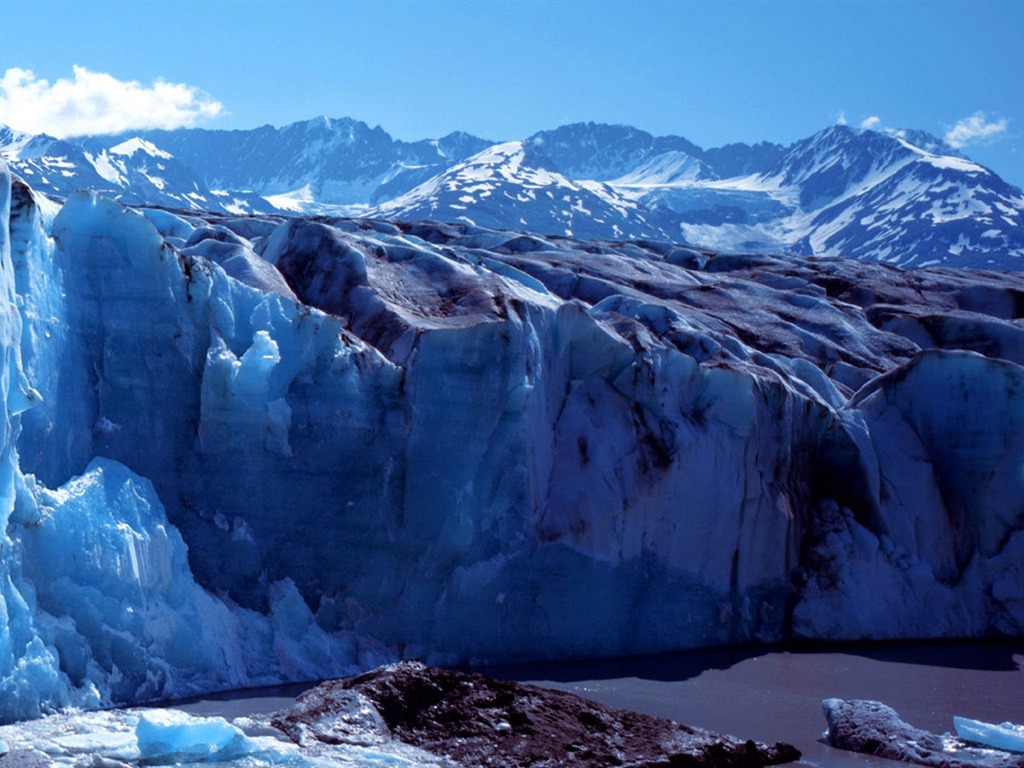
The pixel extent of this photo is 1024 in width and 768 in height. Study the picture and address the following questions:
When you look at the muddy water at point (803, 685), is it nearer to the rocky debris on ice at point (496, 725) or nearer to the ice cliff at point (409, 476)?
the ice cliff at point (409, 476)

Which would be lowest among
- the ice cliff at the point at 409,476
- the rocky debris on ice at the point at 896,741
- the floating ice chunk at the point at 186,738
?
the floating ice chunk at the point at 186,738

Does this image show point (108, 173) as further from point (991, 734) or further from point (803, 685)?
point (991, 734)

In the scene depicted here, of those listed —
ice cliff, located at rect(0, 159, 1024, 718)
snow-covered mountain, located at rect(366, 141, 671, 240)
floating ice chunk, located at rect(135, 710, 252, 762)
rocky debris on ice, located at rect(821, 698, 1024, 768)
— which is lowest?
floating ice chunk, located at rect(135, 710, 252, 762)

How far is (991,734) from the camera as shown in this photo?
10492 mm

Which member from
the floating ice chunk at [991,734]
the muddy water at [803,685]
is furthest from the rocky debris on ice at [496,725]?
the floating ice chunk at [991,734]

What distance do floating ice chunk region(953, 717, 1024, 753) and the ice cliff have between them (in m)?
Answer: 3.58

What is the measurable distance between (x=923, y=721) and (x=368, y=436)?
523 centimetres

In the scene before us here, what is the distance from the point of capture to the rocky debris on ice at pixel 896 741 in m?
9.94

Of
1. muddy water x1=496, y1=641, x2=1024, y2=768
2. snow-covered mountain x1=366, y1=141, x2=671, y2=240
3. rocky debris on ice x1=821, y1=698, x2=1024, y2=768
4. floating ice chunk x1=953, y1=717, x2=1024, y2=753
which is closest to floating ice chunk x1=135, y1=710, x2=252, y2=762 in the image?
muddy water x1=496, y1=641, x2=1024, y2=768

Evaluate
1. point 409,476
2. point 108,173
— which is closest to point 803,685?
point 409,476

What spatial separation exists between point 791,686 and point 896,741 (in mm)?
2229

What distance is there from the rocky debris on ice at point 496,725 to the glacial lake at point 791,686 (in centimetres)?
57

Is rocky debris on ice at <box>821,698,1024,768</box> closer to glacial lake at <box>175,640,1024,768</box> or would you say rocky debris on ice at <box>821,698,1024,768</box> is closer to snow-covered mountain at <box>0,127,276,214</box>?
glacial lake at <box>175,640,1024,768</box>

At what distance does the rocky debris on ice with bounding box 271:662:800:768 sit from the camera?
9.33 metres
